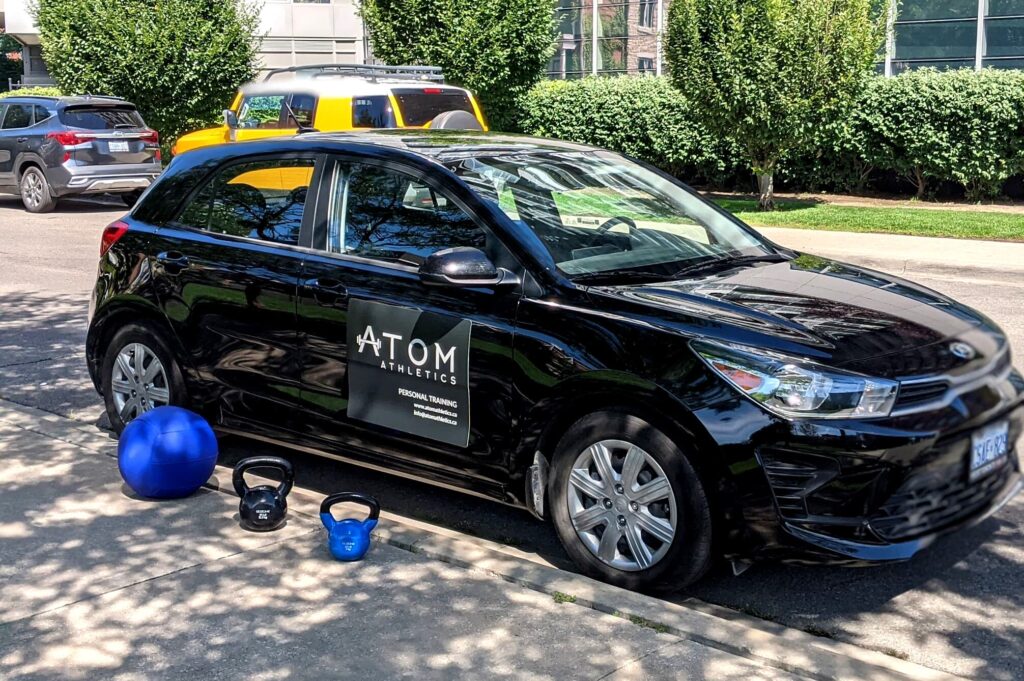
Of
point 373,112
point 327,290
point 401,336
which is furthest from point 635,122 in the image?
point 401,336

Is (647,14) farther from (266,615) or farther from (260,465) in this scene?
(266,615)

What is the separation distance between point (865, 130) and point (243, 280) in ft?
55.5

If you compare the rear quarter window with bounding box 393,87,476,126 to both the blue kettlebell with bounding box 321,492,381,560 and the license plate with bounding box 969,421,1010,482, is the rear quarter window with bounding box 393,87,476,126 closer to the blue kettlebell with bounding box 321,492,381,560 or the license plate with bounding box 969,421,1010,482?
the blue kettlebell with bounding box 321,492,381,560

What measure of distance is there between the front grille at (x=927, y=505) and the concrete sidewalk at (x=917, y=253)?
332 inches

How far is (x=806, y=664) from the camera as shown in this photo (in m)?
3.91

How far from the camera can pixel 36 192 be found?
20.6 meters

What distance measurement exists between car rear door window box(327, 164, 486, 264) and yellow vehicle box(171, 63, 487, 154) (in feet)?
29.8

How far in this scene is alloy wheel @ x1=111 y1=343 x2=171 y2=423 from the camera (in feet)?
20.7

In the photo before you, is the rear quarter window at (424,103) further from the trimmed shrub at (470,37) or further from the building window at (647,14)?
the building window at (647,14)

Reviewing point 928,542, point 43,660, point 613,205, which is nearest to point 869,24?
point 613,205

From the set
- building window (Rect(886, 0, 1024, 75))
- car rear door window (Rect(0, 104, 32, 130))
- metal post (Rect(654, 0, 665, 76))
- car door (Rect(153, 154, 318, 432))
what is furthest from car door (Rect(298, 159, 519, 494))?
metal post (Rect(654, 0, 665, 76))

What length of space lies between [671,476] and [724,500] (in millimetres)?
205

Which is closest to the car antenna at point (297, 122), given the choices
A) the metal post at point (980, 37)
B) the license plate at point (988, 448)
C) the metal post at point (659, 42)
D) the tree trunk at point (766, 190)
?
the tree trunk at point (766, 190)

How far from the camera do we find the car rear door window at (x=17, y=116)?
67.6ft
